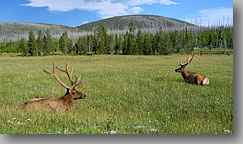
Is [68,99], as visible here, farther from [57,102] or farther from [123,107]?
[123,107]

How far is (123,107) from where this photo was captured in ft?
12.3

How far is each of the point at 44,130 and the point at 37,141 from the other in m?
0.31

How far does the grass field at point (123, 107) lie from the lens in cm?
307

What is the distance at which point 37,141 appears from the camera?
3203 millimetres

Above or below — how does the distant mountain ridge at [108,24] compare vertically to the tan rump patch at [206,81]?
above

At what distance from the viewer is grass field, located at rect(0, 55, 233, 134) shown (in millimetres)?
3070

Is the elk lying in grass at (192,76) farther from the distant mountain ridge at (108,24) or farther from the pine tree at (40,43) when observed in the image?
the pine tree at (40,43)

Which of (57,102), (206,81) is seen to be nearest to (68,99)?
(57,102)

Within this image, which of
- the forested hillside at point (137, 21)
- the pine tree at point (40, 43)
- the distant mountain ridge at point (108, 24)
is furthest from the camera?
the pine tree at point (40, 43)

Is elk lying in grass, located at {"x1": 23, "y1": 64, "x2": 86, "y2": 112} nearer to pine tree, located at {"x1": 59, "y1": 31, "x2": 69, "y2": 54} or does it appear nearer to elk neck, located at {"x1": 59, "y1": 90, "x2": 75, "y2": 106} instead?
elk neck, located at {"x1": 59, "y1": 90, "x2": 75, "y2": 106}

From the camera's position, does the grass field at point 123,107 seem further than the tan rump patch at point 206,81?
No

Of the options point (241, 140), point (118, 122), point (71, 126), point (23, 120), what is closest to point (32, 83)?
point (23, 120)

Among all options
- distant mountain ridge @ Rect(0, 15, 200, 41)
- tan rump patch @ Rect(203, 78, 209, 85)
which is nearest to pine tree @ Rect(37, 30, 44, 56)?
distant mountain ridge @ Rect(0, 15, 200, 41)

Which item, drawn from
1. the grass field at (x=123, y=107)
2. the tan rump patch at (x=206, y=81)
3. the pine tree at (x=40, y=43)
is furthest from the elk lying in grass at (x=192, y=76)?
the pine tree at (x=40, y=43)
